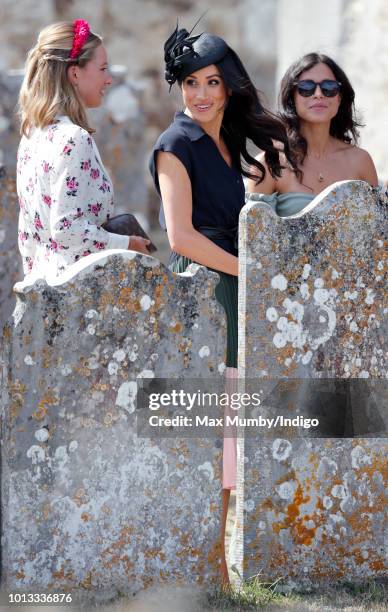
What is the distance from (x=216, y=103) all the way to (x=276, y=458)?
1.21 meters

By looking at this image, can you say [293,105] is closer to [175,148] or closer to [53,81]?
[175,148]

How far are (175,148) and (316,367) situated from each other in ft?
2.74

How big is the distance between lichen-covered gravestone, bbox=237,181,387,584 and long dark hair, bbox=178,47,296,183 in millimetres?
517

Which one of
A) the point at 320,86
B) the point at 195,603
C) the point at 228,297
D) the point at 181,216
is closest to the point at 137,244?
the point at 181,216

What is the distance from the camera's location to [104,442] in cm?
374

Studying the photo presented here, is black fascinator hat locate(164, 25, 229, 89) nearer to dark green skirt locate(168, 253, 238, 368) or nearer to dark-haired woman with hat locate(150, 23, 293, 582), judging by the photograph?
dark-haired woman with hat locate(150, 23, 293, 582)

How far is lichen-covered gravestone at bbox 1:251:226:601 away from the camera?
365 centimetres

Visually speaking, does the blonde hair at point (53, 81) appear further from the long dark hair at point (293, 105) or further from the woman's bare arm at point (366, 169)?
the woman's bare arm at point (366, 169)

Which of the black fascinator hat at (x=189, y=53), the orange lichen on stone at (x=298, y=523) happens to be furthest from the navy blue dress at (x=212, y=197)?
the orange lichen on stone at (x=298, y=523)

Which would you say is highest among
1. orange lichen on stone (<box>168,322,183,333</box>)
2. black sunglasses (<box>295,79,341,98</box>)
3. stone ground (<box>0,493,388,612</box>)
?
black sunglasses (<box>295,79,341,98</box>)

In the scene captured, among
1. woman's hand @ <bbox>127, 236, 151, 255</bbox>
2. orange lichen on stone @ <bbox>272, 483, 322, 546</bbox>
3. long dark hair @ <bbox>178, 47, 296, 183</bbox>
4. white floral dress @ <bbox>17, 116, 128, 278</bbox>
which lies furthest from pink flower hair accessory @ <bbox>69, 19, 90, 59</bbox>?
orange lichen on stone @ <bbox>272, 483, 322, 546</bbox>

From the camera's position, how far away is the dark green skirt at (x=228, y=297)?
4.12 metres

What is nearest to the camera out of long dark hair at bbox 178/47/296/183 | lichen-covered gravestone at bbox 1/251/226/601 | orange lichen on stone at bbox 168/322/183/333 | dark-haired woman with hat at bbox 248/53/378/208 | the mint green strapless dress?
lichen-covered gravestone at bbox 1/251/226/601

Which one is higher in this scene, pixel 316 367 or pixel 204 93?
pixel 204 93
